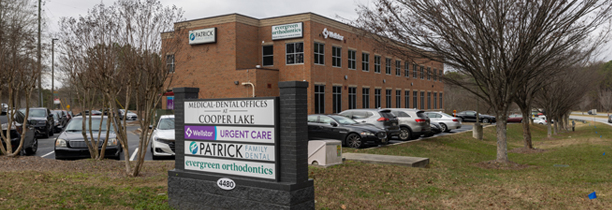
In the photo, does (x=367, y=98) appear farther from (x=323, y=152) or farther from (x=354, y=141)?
(x=323, y=152)

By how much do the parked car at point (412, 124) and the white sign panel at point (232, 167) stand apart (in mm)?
15032

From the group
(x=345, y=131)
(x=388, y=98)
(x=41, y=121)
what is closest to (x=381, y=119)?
(x=345, y=131)

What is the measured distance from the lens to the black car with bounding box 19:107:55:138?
22.0 meters

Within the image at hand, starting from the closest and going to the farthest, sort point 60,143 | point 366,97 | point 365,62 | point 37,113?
1. point 60,143
2. point 37,113
3. point 365,62
4. point 366,97

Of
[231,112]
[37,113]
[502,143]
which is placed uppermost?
[231,112]

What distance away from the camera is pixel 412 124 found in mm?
20406

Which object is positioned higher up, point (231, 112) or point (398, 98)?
point (398, 98)

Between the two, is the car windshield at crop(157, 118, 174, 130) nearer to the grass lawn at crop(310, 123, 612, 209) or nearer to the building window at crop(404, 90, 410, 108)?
the grass lawn at crop(310, 123, 612, 209)

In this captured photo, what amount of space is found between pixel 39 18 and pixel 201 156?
25.8m

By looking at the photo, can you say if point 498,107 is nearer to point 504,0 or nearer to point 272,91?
point 504,0

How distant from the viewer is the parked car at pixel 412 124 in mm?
20375

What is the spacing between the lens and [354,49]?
35250 mm

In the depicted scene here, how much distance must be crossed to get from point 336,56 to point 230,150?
27624mm

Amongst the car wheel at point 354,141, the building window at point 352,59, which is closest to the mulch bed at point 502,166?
the car wheel at point 354,141
